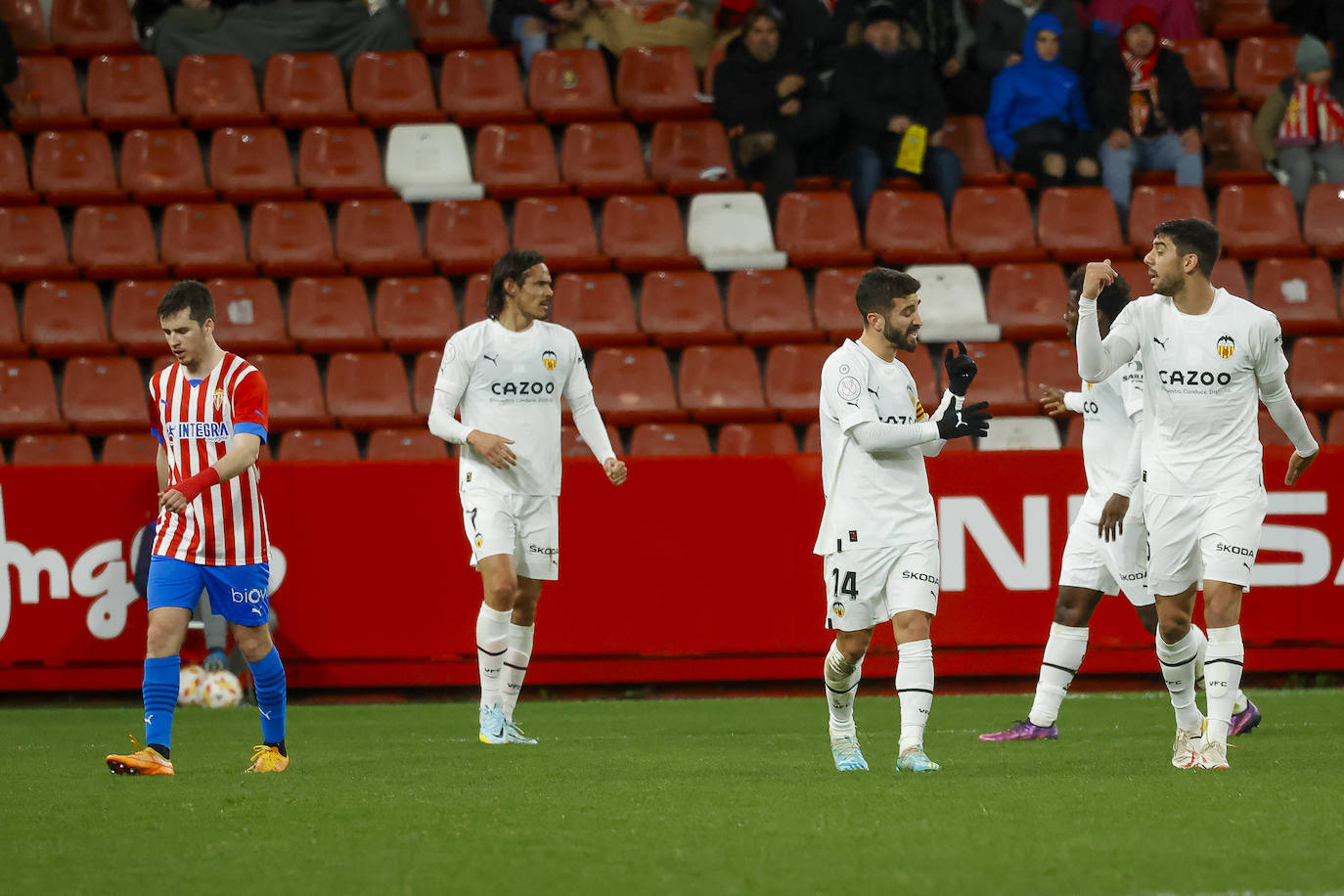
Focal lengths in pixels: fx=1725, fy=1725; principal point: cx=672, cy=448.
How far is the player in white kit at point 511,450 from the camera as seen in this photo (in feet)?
28.1

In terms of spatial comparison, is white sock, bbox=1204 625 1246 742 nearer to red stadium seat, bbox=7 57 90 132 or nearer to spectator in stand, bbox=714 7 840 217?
spectator in stand, bbox=714 7 840 217

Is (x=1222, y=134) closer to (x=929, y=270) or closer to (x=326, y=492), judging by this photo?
(x=929, y=270)

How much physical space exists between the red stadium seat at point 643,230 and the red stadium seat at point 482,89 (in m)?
1.61

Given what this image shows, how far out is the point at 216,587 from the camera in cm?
723

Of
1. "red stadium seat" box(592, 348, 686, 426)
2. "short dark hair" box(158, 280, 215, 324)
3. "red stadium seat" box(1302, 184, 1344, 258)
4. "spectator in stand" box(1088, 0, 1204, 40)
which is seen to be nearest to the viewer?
"short dark hair" box(158, 280, 215, 324)

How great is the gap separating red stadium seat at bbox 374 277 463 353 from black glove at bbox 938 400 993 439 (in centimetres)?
739

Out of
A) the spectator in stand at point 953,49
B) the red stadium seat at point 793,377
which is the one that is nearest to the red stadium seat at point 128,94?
the red stadium seat at point 793,377

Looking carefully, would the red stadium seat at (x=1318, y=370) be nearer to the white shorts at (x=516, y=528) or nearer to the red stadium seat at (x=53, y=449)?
the white shorts at (x=516, y=528)

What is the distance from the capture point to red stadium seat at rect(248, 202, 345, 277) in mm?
14055

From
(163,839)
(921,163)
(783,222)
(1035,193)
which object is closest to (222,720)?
(163,839)

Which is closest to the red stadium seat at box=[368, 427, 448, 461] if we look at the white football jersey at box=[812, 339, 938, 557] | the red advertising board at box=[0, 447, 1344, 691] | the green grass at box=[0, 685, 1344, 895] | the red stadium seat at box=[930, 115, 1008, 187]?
the red advertising board at box=[0, 447, 1344, 691]

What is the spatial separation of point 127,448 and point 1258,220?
9.19m

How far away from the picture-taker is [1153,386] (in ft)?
23.1

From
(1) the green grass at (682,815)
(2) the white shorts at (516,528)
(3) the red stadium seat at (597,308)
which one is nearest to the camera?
(1) the green grass at (682,815)
